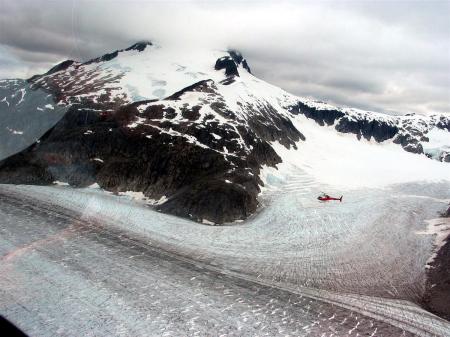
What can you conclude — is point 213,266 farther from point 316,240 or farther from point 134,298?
point 316,240

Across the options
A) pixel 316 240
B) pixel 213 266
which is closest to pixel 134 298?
pixel 213 266

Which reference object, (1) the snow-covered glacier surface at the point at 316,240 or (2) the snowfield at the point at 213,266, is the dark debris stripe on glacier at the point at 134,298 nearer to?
(2) the snowfield at the point at 213,266

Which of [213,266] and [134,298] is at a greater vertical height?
[213,266]

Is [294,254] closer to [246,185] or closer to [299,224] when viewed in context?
[299,224]

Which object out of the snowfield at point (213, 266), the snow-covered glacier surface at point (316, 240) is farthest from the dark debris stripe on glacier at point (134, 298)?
the snow-covered glacier surface at point (316, 240)

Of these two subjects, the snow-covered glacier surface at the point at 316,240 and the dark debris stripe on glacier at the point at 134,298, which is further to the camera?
the snow-covered glacier surface at the point at 316,240

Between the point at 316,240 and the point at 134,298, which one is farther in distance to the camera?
the point at 316,240

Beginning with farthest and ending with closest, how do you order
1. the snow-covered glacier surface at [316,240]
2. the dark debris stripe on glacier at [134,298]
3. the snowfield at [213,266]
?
the snow-covered glacier surface at [316,240], the snowfield at [213,266], the dark debris stripe on glacier at [134,298]

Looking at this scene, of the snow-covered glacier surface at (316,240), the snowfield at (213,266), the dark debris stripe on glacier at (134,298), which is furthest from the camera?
the snow-covered glacier surface at (316,240)

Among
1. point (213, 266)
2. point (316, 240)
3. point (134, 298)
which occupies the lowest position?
point (134, 298)
